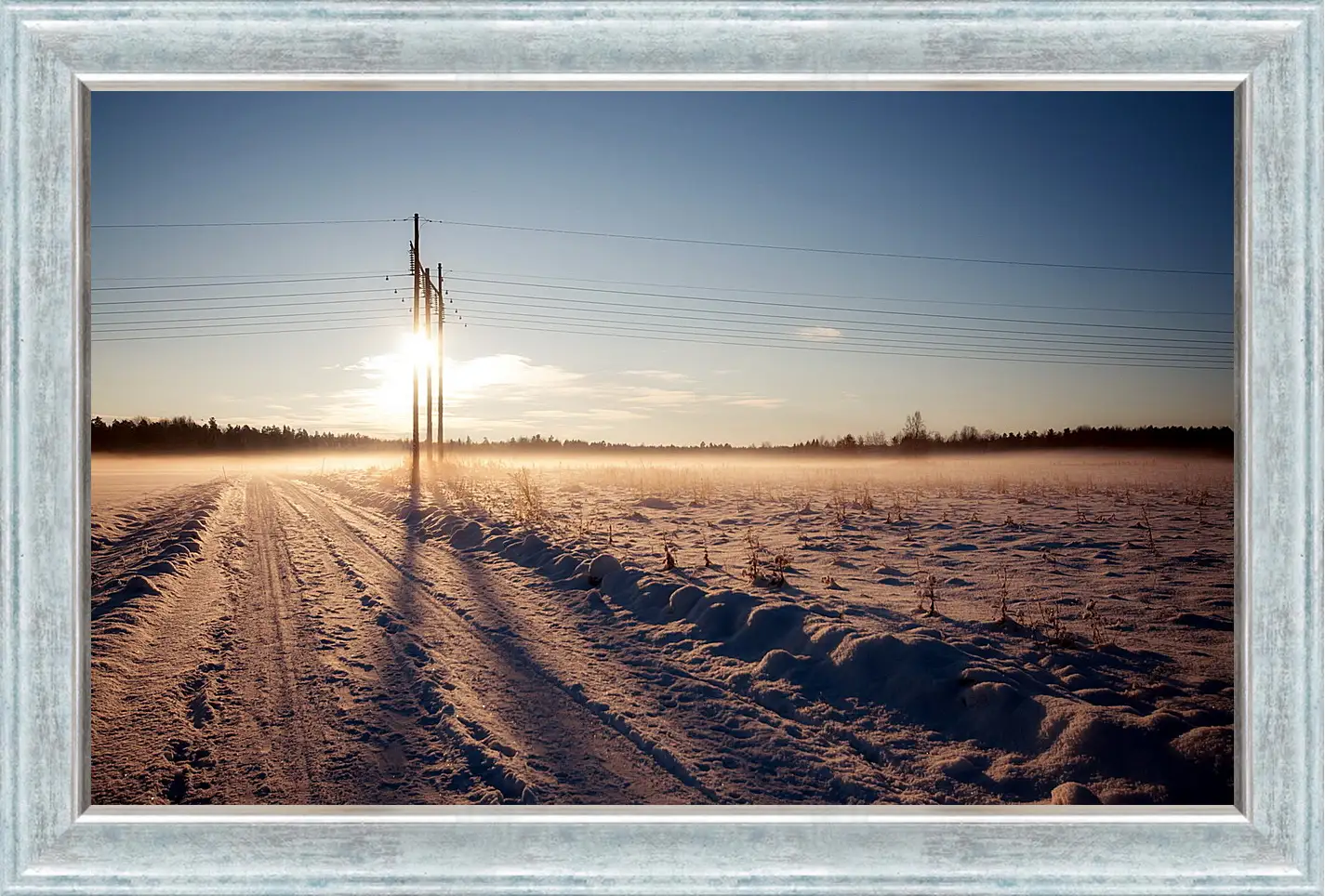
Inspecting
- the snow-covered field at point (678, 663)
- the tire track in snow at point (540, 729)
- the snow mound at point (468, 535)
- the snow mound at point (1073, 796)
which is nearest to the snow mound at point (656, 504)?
the snow-covered field at point (678, 663)

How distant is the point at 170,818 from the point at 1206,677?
456 cm

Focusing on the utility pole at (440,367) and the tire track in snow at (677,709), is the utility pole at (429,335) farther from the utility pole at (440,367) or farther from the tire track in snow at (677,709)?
the tire track in snow at (677,709)

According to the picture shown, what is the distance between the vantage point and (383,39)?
2.15 m

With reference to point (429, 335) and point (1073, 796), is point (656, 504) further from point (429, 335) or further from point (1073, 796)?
point (429, 335)

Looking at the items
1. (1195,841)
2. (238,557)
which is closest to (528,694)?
(1195,841)

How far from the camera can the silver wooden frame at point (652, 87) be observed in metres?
1.94

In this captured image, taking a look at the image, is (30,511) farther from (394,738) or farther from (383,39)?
(383,39)

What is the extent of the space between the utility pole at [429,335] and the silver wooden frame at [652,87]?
56.4 feet

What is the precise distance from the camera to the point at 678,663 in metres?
3.65

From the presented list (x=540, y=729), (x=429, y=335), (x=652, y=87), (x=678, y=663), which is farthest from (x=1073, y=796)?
(x=429, y=335)

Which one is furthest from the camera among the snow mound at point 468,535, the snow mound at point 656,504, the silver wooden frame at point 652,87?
the snow mound at point 656,504

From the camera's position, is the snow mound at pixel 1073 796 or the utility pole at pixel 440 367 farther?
the utility pole at pixel 440 367

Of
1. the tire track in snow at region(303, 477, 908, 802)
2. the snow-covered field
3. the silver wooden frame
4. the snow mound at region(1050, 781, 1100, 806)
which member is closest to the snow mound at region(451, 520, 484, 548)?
the snow-covered field

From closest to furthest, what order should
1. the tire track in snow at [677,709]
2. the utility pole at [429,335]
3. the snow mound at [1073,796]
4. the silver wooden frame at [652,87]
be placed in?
the silver wooden frame at [652,87]
the snow mound at [1073,796]
the tire track in snow at [677,709]
the utility pole at [429,335]
